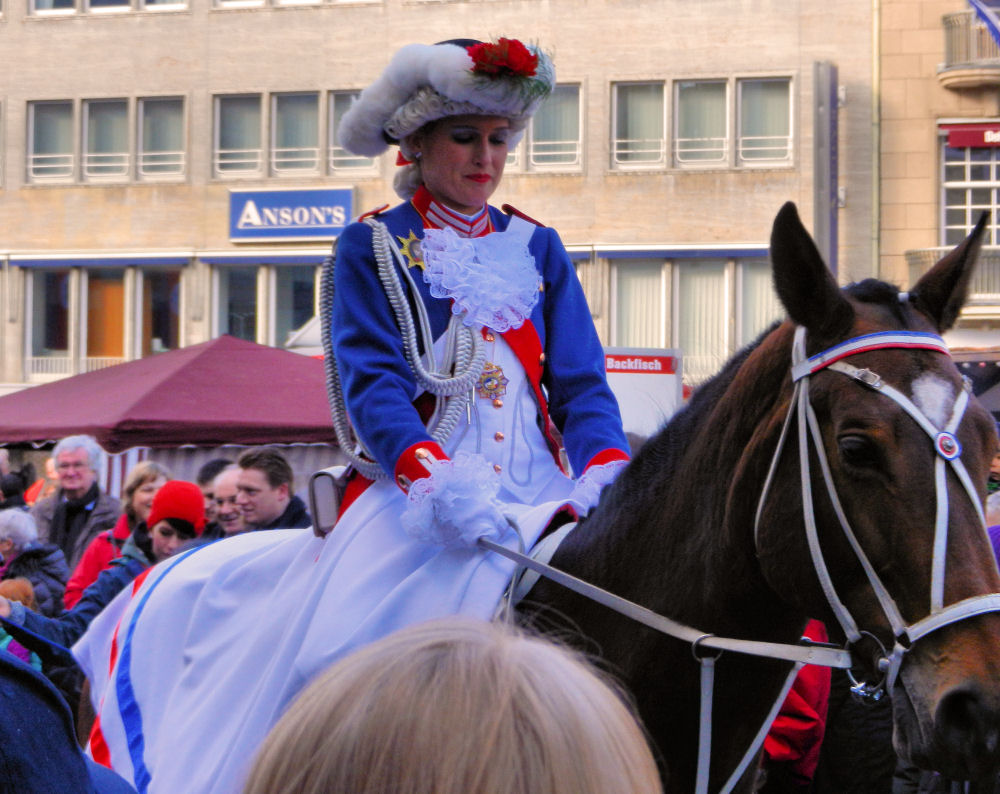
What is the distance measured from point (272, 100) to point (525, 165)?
209 inches

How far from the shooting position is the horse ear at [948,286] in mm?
2654

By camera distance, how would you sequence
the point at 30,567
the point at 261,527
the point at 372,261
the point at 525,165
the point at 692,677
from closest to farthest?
the point at 692,677, the point at 372,261, the point at 261,527, the point at 30,567, the point at 525,165

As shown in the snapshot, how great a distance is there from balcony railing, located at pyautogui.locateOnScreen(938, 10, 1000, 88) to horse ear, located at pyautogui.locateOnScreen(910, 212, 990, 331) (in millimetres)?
23384

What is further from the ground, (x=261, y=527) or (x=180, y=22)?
(x=180, y=22)

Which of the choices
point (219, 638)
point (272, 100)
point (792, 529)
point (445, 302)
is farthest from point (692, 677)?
point (272, 100)

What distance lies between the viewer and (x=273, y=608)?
322 cm

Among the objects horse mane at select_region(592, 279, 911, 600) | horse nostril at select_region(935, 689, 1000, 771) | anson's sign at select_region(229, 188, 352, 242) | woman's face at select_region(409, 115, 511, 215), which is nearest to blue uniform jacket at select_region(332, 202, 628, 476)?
woman's face at select_region(409, 115, 511, 215)

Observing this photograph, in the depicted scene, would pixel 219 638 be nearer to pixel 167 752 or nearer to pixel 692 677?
pixel 167 752

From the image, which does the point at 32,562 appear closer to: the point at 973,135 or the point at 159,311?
the point at 159,311

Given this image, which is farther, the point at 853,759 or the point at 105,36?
the point at 105,36

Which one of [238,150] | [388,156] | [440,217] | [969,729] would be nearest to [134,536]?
[440,217]

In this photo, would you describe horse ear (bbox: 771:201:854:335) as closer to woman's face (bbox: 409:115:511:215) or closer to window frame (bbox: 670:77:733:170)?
woman's face (bbox: 409:115:511:215)

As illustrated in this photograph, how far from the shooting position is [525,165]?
83.9 feet

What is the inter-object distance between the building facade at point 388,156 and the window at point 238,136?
4 cm
